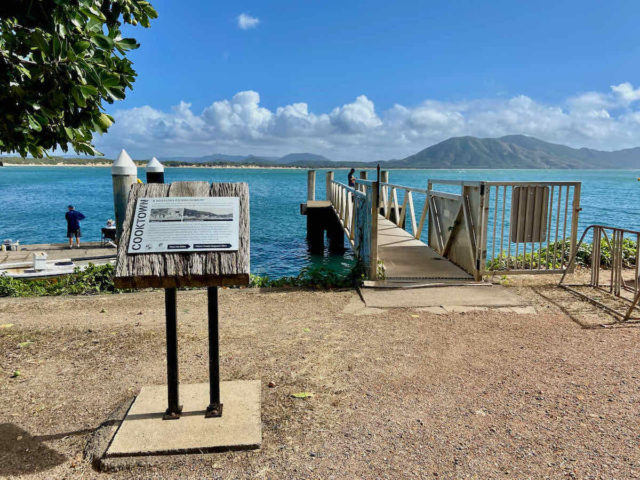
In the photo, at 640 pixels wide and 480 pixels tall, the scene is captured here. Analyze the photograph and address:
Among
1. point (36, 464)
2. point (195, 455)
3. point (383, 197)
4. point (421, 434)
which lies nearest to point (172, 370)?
point (195, 455)

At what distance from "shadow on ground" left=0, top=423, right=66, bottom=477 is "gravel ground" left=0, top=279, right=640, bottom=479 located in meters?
0.01

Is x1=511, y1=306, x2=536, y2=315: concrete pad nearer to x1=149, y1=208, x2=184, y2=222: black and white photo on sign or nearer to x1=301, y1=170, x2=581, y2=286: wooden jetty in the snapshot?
x1=301, y1=170, x2=581, y2=286: wooden jetty

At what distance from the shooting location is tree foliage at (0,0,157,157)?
10.1ft

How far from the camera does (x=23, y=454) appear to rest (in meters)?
3.48

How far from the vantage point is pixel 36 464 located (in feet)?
11.0

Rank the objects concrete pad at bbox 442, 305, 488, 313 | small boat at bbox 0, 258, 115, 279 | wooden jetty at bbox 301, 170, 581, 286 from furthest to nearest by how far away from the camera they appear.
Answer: small boat at bbox 0, 258, 115, 279 → wooden jetty at bbox 301, 170, 581, 286 → concrete pad at bbox 442, 305, 488, 313

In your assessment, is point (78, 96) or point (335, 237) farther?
point (335, 237)

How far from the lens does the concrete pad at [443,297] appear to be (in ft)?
23.0

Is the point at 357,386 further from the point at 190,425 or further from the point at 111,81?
the point at 111,81

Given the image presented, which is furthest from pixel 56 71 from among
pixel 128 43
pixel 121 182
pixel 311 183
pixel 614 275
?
pixel 311 183

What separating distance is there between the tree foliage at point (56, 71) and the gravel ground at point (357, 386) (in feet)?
7.13

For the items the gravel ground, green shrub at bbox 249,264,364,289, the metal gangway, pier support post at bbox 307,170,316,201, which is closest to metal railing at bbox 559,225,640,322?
the metal gangway

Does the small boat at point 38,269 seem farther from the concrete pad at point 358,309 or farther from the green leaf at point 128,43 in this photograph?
the green leaf at point 128,43

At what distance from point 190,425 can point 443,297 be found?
458 centimetres
